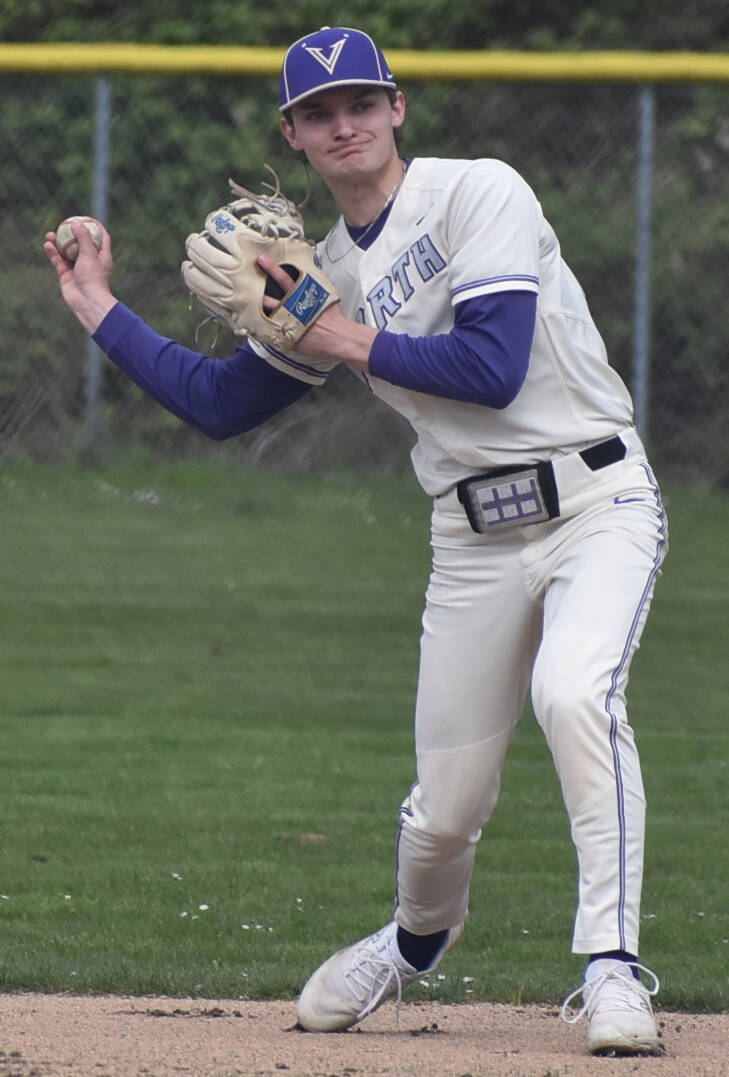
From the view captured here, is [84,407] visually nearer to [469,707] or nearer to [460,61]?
[460,61]

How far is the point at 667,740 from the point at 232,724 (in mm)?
1580

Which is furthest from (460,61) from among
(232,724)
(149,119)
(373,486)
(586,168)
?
(232,724)

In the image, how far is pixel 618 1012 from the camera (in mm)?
3309

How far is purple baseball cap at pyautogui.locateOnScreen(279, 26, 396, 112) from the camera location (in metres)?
3.73

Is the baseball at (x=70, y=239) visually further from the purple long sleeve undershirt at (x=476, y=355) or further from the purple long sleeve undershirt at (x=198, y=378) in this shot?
the purple long sleeve undershirt at (x=476, y=355)

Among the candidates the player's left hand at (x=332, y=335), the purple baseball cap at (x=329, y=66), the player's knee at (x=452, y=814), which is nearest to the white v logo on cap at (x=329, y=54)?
the purple baseball cap at (x=329, y=66)

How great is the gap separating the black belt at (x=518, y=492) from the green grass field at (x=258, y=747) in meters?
1.17

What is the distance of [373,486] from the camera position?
34.4 feet

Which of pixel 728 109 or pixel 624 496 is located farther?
pixel 728 109

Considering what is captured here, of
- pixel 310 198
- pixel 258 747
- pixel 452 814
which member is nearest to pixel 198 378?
pixel 452 814

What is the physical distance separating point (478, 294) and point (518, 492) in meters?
0.38

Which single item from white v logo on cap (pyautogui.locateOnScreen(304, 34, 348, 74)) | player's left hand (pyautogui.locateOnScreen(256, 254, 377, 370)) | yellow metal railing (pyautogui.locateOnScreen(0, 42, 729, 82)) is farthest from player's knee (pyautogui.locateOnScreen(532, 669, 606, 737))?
yellow metal railing (pyautogui.locateOnScreen(0, 42, 729, 82))

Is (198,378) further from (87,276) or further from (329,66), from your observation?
(329,66)

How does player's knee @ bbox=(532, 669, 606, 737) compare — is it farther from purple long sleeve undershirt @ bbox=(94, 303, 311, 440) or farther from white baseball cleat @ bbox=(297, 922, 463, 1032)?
purple long sleeve undershirt @ bbox=(94, 303, 311, 440)
